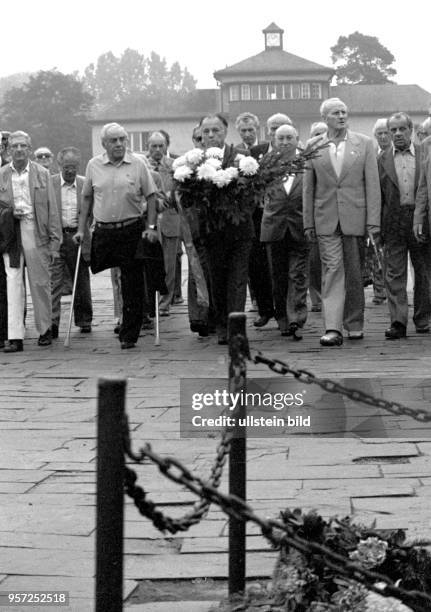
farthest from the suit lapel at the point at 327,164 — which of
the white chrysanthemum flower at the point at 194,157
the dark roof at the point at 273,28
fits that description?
the dark roof at the point at 273,28

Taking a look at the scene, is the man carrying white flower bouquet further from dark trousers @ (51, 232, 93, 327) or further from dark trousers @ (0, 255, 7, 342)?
dark trousers @ (51, 232, 93, 327)

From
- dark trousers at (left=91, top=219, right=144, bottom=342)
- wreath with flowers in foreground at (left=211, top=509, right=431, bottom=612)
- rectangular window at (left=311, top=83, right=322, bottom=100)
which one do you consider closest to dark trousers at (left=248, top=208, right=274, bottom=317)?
dark trousers at (left=91, top=219, right=144, bottom=342)

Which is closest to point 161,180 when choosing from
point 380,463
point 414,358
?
point 414,358

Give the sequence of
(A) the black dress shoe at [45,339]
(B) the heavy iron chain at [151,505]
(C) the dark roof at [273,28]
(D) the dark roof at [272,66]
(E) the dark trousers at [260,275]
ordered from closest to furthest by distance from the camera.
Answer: (B) the heavy iron chain at [151,505], (A) the black dress shoe at [45,339], (E) the dark trousers at [260,275], (D) the dark roof at [272,66], (C) the dark roof at [273,28]

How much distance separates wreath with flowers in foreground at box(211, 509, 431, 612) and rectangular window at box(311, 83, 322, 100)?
3414 inches

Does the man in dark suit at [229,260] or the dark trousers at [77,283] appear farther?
the dark trousers at [77,283]

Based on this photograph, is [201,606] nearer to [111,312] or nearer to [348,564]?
[348,564]

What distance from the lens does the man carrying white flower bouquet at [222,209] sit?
11055mm

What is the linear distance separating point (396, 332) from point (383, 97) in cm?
8080

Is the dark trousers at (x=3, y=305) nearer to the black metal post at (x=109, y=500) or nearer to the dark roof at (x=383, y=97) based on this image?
the black metal post at (x=109, y=500)

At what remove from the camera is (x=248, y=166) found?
11.0m

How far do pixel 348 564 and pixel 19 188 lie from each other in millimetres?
9322

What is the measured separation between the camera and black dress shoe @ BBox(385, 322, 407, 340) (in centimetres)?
1174

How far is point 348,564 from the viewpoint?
10.7 feet
